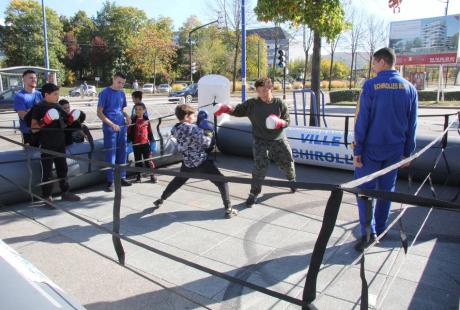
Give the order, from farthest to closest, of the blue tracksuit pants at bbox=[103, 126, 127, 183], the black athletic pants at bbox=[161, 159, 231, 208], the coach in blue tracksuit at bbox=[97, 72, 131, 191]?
1. the blue tracksuit pants at bbox=[103, 126, 127, 183]
2. the coach in blue tracksuit at bbox=[97, 72, 131, 191]
3. the black athletic pants at bbox=[161, 159, 231, 208]

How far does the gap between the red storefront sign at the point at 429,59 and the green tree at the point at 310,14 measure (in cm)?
2100

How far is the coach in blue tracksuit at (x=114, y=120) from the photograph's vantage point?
5879mm

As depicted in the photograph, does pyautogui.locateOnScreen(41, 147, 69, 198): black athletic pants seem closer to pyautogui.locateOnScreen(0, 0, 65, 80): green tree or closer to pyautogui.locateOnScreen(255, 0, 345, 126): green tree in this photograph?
pyautogui.locateOnScreen(255, 0, 345, 126): green tree

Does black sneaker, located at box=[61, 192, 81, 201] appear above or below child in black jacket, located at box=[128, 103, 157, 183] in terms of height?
below

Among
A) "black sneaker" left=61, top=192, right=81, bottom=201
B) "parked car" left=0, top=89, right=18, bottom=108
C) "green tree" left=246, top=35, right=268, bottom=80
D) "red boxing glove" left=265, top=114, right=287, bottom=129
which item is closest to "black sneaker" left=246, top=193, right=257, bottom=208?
"red boxing glove" left=265, top=114, right=287, bottom=129

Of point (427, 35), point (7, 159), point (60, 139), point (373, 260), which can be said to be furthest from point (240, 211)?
point (427, 35)

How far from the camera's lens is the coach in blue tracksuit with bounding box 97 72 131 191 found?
5879mm

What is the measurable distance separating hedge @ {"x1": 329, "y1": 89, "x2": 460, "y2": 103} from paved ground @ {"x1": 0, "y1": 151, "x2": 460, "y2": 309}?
76.9 feet

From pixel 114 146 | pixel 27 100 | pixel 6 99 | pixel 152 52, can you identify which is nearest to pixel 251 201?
pixel 114 146

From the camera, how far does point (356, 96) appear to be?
29.0 metres

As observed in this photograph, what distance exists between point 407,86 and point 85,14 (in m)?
78.3

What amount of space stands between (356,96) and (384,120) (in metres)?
26.9

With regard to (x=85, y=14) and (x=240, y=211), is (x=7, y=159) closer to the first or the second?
(x=240, y=211)

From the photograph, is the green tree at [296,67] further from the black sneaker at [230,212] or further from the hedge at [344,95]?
the black sneaker at [230,212]
